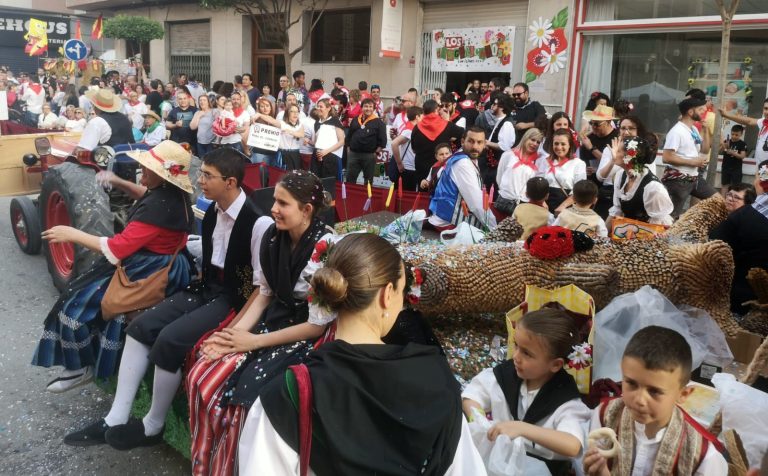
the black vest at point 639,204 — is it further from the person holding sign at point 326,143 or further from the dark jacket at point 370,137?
the person holding sign at point 326,143

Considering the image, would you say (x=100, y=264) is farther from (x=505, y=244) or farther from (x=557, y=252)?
(x=557, y=252)

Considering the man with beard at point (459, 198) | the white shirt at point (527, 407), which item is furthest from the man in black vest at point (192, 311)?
the man with beard at point (459, 198)

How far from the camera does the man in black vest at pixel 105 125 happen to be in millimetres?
6462

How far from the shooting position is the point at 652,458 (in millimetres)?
2127

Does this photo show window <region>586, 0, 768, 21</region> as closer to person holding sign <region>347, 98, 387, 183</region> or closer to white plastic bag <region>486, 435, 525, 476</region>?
person holding sign <region>347, 98, 387, 183</region>

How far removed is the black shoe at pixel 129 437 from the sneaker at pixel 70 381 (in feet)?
2.34

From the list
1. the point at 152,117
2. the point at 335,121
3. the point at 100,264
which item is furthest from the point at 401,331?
the point at 152,117

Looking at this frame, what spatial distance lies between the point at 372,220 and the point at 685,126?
12.2ft

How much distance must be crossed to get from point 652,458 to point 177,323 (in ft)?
7.68

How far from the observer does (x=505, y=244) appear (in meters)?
3.58

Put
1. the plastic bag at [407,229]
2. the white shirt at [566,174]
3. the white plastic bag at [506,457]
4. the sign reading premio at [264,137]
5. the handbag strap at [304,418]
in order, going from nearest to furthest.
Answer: the handbag strap at [304,418], the white plastic bag at [506,457], the plastic bag at [407,229], the white shirt at [566,174], the sign reading premio at [264,137]

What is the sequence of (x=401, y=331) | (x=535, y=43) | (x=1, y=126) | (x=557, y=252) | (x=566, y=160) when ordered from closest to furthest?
(x=401, y=331) → (x=557, y=252) → (x=566, y=160) → (x=1, y=126) → (x=535, y=43)

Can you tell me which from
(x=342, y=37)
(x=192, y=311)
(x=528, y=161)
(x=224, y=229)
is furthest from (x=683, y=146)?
(x=342, y=37)

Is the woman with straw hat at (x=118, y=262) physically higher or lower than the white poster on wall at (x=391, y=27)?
lower
